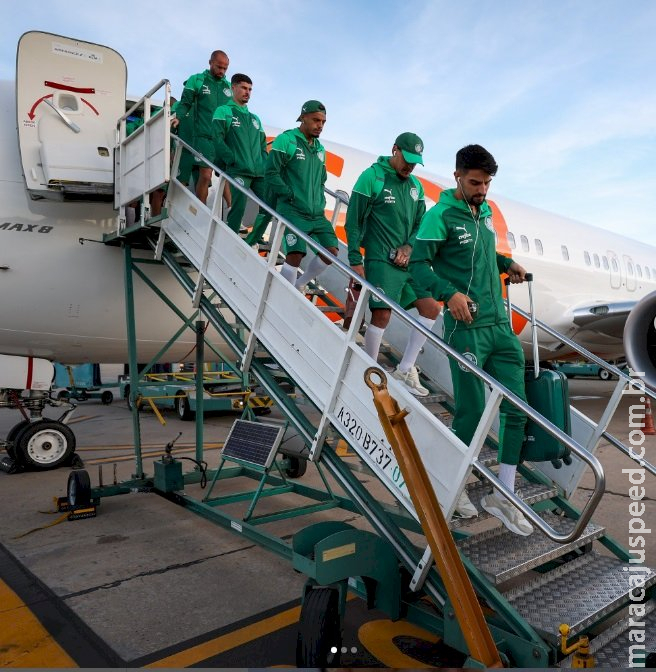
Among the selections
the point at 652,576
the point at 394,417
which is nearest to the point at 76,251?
the point at 394,417

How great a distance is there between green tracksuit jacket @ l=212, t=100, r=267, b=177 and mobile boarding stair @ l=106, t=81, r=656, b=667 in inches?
24.4

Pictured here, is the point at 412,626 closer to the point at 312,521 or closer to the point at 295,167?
the point at 312,521

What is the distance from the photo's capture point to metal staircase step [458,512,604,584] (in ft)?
9.63

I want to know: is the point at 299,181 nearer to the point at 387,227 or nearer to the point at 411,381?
the point at 387,227

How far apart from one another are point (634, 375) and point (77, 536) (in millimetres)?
4575

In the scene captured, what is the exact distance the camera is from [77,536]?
4844 millimetres

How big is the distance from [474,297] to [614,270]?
38.4 ft

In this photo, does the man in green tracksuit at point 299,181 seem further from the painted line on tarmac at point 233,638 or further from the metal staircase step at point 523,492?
the painted line on tarmac at point 233,638

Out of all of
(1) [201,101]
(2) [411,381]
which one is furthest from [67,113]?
(2) [411,381]

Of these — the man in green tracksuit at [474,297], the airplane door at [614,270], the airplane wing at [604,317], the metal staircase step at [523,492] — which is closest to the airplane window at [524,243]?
the airplane wing at [604,317]

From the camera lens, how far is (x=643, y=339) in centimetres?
421

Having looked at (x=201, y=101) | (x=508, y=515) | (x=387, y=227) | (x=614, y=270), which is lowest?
(x=508, y=515)

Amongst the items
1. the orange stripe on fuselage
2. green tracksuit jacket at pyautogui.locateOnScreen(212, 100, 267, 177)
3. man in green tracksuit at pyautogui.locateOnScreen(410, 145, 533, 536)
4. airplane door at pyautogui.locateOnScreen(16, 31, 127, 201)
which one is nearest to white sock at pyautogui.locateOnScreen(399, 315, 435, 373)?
man in green tracksuit at pyautogui.locateOnScreen(410, 145, 533, 536)

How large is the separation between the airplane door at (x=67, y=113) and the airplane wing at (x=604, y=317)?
936 cm
